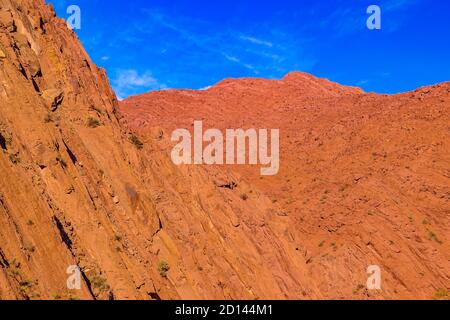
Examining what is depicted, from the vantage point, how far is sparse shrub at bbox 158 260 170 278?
19859mm

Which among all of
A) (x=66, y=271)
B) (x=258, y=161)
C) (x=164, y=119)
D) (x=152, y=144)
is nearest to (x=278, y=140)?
(x=258, y=161)

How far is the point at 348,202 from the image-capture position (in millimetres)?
35812

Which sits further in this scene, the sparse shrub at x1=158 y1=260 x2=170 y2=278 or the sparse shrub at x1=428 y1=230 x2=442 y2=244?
the sparse shrub at x1=428 y1=230 x2=442 y2=244

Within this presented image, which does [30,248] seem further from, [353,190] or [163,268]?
[353,190]

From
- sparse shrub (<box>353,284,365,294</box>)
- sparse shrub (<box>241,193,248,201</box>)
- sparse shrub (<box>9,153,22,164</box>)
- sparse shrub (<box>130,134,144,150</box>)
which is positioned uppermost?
sparse shrub (<box>130,134,144,150</box>)

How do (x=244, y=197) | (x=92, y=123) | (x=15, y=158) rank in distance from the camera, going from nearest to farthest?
(x=15, y=158), (x=92, y=123), (x=244, y=197)

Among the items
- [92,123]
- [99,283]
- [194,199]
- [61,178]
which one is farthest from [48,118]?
[194,199]

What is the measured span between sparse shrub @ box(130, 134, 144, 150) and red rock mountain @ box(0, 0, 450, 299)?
4.3 inches

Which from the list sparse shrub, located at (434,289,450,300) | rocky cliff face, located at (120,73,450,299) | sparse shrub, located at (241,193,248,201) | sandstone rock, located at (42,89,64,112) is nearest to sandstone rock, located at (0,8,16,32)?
sandstone rock, located at (42,89,64,112)

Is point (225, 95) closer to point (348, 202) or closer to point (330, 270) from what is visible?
point (348, 202)

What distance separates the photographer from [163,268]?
20.1 m

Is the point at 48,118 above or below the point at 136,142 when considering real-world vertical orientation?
below

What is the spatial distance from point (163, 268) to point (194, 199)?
6726 millimetres

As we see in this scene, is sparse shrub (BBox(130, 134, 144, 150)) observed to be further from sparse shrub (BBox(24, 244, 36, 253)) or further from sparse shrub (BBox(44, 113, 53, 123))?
sparse shrub (BBox(24, 244, 36, 253))
